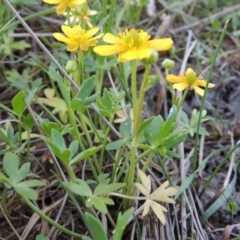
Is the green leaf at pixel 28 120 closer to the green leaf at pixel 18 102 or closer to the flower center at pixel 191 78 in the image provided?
the green leaf at pixel 18 102

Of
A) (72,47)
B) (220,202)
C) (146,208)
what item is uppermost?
(72,47)

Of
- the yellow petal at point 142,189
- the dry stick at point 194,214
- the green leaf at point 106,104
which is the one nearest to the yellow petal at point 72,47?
the green leaf at point 106,104

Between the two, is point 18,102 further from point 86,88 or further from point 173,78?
point 173,78

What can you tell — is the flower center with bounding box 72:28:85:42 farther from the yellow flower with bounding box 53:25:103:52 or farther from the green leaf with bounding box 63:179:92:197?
the green leaf with bounding box 63:179:92:197

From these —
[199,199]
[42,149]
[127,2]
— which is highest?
[127,2]

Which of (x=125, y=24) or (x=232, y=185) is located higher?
(x=125, y=24)

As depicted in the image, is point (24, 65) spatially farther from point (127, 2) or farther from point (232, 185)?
point (232, 185)

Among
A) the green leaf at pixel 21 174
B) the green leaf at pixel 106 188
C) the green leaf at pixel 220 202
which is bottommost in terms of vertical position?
the green leaf at pixel 220 202

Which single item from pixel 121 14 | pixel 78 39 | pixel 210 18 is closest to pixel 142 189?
pixel 78 39

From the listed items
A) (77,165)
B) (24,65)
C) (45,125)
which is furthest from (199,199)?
(24,65)
